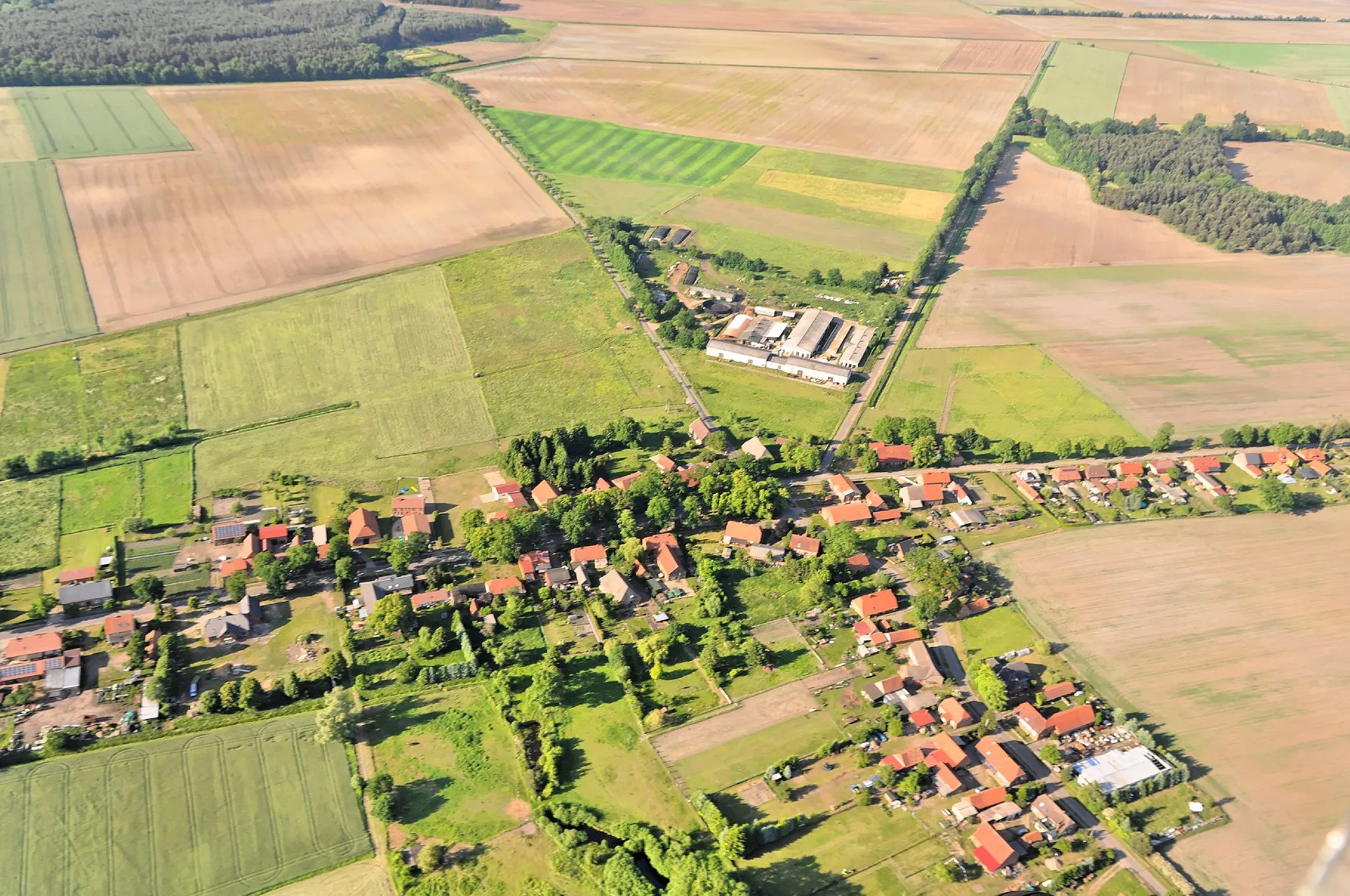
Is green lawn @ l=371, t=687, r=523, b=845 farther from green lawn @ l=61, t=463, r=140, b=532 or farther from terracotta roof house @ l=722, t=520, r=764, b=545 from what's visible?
green lawn @ l=61, t=463, r=140, b=532

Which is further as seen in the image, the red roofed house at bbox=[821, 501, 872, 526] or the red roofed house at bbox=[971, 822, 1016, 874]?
the red roofed house at bbox=[821, 501, 872, 526]

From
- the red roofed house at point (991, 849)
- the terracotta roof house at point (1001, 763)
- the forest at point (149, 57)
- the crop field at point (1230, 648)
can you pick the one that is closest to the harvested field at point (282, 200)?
the forest at point (149, 57)

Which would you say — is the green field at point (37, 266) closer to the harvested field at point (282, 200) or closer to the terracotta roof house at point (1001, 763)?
the harvested field at point (282, 200)

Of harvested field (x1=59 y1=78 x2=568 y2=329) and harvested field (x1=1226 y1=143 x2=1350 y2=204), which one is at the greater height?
harvested field (x1=1226 y1=143 x2=1350 y2=204)

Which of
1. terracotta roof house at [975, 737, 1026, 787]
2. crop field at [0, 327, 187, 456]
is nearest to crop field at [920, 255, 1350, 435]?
terracotta roof house at [975, 737, 1026, 787]

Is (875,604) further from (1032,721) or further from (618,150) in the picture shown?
(618,150)

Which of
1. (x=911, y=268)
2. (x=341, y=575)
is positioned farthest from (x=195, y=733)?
(x=911, y=268)

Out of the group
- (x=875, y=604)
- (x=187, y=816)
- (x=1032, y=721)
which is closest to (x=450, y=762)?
(x=187, y=816)
